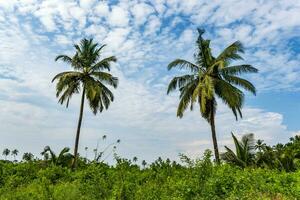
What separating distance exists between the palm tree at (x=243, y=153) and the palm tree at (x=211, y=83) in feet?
2.81

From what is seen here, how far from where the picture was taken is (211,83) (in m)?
28.7

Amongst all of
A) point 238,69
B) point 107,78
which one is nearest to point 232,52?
point 238,69

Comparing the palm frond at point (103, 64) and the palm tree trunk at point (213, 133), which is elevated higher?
the palm frond at point (103, 64)

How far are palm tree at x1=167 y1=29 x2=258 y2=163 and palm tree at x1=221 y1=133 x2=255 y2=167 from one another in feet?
2.81

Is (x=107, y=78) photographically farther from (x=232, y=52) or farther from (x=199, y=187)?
(x=199, y=187)

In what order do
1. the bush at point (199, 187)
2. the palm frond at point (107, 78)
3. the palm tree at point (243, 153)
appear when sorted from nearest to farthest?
the bush at point (199, 187)
the palm tree at point (243, 153)
the palm frond at point (107, 78)

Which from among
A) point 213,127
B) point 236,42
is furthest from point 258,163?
point 236,42

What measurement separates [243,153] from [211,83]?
16.6ft

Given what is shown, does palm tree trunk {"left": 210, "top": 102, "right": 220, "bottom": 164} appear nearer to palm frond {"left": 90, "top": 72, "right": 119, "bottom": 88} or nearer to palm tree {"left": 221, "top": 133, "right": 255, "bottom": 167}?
palm tree {"left": 221, "top": 133, "right": 255, "bottom": 167}

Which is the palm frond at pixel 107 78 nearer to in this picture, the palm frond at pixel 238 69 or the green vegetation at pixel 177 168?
the green vegetation at pixel 177 168

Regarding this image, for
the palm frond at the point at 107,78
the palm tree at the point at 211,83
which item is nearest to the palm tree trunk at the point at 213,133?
the palm tree at the point at 211,83

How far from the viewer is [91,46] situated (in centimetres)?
3566

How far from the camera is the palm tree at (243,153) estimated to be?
28641 mm

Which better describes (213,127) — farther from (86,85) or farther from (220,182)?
(220,182)
